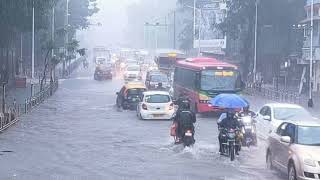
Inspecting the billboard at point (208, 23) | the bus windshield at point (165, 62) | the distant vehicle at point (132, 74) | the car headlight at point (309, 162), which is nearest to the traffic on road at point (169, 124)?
the car headlight at point (309, 162)

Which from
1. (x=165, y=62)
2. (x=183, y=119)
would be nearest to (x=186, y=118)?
(x=183, y=119)

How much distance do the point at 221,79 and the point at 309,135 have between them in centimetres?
2093

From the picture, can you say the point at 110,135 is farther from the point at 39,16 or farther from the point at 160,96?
the point at 39,16

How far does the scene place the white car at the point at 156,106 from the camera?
33188 mm

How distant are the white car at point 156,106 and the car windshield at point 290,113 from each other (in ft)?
32.9

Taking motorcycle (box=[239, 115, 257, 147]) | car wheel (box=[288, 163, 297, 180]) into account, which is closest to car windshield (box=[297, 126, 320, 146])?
car wheel (box=[288, 163, 297, 180])

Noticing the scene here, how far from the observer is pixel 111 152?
2159cm

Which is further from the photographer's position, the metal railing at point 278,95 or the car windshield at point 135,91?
the metal railing at point 278,95

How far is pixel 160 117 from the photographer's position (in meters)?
33.4

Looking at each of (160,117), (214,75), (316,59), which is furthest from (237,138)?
(316,59)

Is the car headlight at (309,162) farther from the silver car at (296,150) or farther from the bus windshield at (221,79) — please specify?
the bus windshield at (221,79)

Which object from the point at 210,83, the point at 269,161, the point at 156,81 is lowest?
the point at 269,161

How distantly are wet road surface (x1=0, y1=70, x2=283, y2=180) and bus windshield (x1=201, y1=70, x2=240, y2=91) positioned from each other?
2019 mm

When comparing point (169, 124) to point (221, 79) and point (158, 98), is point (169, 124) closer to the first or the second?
point (158, 98)
